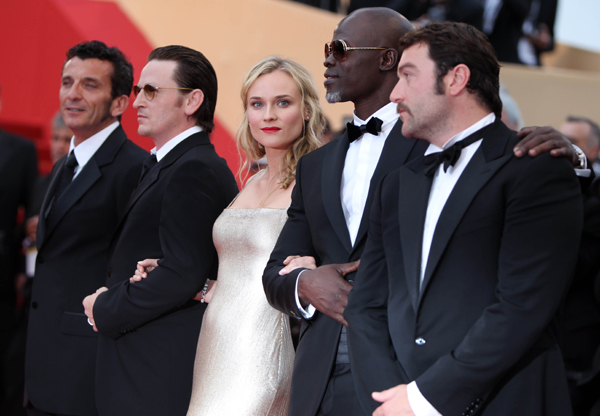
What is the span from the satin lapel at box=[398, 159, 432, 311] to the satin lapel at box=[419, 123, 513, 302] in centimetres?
4

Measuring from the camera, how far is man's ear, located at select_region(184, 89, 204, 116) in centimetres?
335

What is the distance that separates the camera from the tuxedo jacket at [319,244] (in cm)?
230

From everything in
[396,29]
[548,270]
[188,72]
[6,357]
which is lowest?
[6,357]

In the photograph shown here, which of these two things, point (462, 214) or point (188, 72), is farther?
point (188, 72)

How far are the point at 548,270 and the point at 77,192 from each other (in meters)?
2.46

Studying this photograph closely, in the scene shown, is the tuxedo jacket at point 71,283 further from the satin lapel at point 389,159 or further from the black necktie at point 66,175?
the satin lapel at point 389,159

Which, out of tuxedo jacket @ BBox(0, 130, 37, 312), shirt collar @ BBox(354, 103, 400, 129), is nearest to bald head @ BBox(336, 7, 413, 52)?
shirt collar @ BBox(354, 103, 400, 129)

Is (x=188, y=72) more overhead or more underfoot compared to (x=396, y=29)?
more underfoot

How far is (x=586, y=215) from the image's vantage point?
4.41 meters

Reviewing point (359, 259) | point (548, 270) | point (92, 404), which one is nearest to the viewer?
point (548, 270)

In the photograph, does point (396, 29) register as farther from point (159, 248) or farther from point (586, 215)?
point (586, 215)

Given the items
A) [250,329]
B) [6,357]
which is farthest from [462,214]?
[6,357]

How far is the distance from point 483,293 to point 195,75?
201cm

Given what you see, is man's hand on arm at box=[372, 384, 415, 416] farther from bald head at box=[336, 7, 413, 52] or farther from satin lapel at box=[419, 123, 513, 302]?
bald head at box=[336, 7, 413, 52]
